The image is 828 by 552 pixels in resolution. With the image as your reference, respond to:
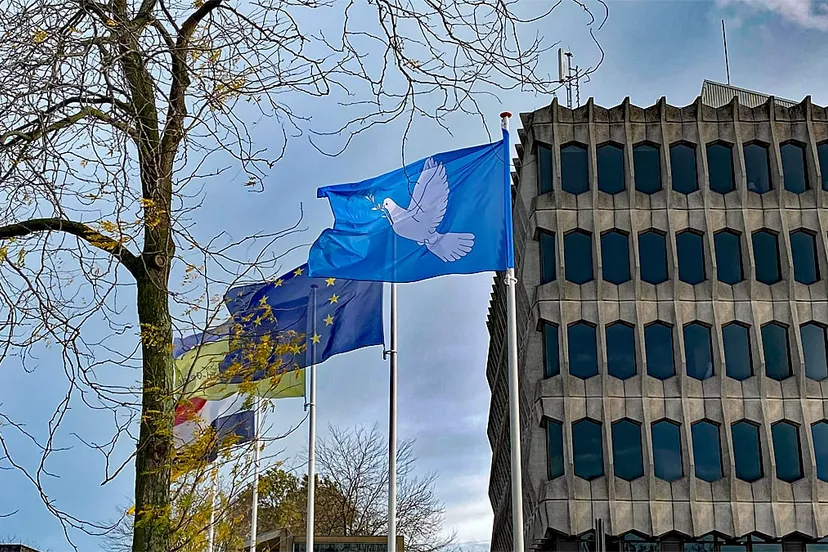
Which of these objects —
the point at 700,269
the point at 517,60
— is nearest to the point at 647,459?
the point at 700,269

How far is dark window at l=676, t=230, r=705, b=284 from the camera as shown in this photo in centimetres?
4450

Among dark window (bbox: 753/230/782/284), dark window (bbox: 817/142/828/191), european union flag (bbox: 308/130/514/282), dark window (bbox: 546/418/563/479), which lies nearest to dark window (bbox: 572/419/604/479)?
dark window (bbox: 546/418/563/479)

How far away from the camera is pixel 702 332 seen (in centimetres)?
4359

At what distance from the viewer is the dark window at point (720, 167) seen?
45.7m

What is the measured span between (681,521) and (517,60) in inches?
1489

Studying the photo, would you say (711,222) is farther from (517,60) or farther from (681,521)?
(517,60)

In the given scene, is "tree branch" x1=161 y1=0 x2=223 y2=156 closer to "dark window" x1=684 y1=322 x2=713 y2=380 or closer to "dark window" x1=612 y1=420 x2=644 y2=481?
"dark window" x1=612 y1=420 x2=644 y2=481

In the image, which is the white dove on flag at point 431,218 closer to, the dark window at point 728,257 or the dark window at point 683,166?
the dark window at point 728,257

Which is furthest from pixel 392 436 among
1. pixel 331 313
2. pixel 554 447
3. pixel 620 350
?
pixel 620 350

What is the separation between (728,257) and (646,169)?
4.76 m

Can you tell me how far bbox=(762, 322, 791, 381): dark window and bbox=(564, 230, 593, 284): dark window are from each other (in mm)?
7081

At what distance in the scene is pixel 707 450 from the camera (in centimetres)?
4178

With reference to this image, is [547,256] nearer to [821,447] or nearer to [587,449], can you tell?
[587,449]

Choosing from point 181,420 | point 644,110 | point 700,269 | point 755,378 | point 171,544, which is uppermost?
point 644,110
